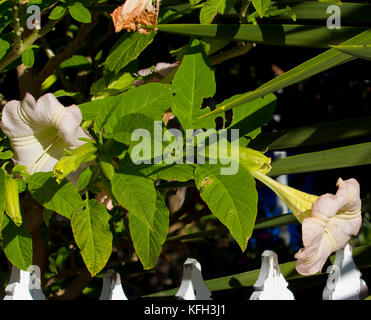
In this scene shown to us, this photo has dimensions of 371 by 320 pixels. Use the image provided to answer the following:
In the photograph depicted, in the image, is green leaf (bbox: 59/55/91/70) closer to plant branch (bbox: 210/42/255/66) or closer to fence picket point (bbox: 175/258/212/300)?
plant branch (bbox: 210/42/255/66)

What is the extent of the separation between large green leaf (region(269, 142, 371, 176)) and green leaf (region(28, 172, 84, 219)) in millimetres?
368

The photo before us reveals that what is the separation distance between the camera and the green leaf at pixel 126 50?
866 millimetres

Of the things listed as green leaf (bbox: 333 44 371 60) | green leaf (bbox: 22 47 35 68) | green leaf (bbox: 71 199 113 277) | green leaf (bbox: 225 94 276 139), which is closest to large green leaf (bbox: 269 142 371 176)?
green leaf (bbox: 225 94 276 139)

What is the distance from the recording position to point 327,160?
3.10ft

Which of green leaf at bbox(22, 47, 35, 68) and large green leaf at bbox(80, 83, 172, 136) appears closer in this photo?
large green leaf at bbox(80, 83, 172, 136)

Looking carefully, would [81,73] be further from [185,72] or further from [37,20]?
[185,72]

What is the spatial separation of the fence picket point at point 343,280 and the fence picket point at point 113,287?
1.07 feet

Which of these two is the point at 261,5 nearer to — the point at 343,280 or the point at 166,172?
the point at 166,172

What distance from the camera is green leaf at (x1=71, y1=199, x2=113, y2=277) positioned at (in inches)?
29.2

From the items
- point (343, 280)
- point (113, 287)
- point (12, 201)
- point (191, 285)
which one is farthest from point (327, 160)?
point (12, 201)

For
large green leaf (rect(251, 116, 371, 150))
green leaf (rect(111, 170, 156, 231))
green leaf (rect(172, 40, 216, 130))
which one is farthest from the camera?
large green leaf (rect(251, 116, 371, 150))

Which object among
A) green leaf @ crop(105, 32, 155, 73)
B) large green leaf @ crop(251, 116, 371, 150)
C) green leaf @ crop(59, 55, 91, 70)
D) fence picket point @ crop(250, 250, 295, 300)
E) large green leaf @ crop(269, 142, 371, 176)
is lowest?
fence picket point @ crop(250, 250, 295, 300)

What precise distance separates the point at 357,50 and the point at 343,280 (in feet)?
1.29
